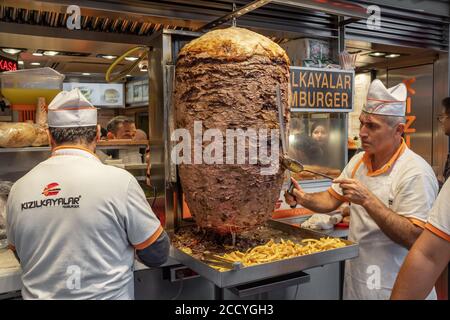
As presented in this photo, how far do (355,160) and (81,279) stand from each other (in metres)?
1.60

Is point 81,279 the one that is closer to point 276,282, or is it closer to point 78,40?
point 276,282

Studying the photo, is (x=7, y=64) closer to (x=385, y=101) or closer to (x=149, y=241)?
(x=149, y=241)

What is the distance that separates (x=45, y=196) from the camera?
5.15 feet

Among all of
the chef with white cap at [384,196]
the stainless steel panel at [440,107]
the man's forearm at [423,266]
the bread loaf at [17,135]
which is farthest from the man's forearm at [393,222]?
the stainless steel panel at [440,107]

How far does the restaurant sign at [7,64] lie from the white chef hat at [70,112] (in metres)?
1.17

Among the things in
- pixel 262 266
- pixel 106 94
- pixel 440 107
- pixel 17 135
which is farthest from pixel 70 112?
pixel 106 94

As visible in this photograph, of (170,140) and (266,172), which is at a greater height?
(170,140)

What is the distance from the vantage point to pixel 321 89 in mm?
2639

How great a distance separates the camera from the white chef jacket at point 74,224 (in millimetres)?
1568

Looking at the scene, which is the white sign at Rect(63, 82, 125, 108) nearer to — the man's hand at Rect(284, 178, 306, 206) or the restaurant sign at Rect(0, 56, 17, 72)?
the restaurant sign at Rect(0, 56, 17, 72)

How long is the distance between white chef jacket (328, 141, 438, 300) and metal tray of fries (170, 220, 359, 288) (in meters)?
0.31

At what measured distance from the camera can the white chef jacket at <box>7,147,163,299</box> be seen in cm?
157

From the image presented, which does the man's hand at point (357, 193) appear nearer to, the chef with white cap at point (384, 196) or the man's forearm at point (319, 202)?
the chef with white cap at point (384, 196)
